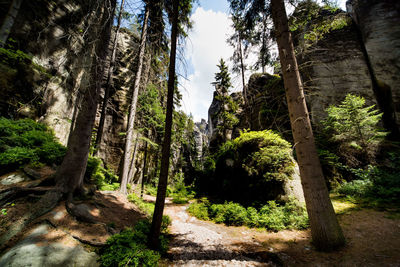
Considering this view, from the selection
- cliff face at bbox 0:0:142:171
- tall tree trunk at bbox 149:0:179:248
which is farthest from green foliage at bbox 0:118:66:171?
tall tree trunk at bbox 149:0:179:248

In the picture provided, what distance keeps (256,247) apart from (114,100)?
18.4 meters

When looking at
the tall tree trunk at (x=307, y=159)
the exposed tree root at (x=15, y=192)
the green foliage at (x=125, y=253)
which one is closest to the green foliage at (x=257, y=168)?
the tall tree trunk at (x=307, y=159)

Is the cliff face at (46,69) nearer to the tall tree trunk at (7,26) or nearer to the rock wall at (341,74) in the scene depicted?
the tall tree trunk at (7,26)

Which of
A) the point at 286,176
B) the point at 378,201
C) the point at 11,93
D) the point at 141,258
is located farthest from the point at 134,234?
the point at 11,93

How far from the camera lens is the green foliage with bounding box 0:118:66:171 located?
458cm

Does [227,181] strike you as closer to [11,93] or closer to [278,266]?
[278,266]

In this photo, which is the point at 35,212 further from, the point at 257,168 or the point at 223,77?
the point at 223,77

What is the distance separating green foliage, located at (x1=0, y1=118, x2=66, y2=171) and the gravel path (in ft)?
18.0

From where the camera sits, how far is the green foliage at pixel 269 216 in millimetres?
5135

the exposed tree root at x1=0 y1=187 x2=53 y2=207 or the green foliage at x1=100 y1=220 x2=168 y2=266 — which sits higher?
the exposed tree root at x1=0 y1=187 x2=53 y2=207

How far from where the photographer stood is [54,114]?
27.9ft

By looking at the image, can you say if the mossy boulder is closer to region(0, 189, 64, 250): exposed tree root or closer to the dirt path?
the dirt path

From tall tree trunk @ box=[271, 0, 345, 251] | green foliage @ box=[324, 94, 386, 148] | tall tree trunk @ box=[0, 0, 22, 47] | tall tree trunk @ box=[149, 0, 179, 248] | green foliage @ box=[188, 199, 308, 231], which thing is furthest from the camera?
green foliage @ box=[324, 94, 386, 148]

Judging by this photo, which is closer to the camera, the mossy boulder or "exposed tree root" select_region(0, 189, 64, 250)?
"exposed tree root" select_region(0, 189, 64, 250)
